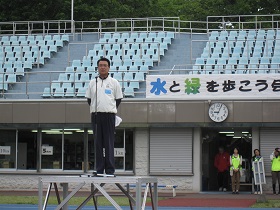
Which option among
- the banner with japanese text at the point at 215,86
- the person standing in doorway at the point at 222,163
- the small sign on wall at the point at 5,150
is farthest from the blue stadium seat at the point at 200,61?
the small sign on wall at the point at 5,150

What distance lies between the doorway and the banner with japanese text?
1.84 meters

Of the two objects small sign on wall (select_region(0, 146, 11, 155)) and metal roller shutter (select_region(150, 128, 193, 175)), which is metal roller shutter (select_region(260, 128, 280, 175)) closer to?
metal roller shutter (select_region(150, 128, 193, 175))

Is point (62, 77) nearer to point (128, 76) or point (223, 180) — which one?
point (128, 76)

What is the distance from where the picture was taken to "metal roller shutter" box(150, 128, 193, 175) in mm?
33875

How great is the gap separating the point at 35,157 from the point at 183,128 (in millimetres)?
6846

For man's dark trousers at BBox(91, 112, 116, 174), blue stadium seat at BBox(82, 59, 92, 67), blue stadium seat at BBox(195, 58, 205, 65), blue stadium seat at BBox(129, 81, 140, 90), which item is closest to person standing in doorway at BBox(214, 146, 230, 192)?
blue stadium seat at BBox(129, 81, 140, 90)

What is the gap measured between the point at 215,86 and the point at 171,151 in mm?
3374

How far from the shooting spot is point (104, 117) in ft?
45.7

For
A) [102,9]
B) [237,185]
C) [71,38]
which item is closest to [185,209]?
[237,185]

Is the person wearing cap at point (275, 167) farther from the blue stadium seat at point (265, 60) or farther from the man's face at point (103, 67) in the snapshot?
the man's face at point (103, 67)

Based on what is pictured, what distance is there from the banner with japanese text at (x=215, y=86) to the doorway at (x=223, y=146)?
1841 millimetres

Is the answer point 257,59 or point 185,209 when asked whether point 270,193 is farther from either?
point 185,209

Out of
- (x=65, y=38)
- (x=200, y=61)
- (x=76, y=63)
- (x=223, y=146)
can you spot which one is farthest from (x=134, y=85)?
(x=65, y=38)

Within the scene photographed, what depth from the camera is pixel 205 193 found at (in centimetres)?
3316
